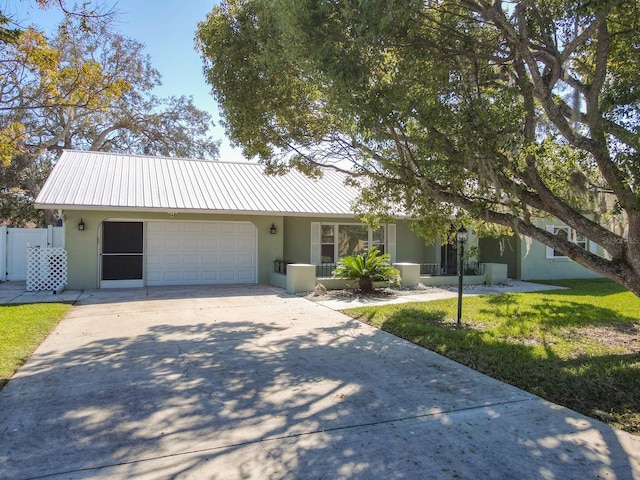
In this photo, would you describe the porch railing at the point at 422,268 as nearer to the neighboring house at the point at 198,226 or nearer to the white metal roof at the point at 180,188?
the neighboring house at the point at 198,226

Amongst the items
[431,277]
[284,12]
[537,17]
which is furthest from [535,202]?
[431,277]

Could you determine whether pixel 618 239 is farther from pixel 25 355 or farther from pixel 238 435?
pixel 25 355

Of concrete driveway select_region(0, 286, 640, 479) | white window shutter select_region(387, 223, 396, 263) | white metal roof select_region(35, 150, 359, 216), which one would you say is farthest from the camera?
white window shutter select_region(387, 223, 396, 263)

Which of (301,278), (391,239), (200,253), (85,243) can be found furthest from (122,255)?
(391,239)

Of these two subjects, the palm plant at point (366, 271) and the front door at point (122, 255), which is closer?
the palm plant at point (366, 271)

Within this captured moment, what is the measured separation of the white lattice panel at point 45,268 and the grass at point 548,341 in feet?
26.5

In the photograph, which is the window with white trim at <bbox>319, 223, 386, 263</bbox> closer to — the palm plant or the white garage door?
the white garage door

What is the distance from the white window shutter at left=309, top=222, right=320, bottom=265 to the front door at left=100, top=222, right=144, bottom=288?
5.43 m

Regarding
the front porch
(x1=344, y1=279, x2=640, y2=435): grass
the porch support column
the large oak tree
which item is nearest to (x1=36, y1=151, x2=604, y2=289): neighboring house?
the front porch

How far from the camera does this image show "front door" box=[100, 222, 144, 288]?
13.2 metres

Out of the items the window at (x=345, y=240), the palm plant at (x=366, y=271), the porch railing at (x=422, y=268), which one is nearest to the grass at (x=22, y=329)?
the porch railing at (x=422, y=268)

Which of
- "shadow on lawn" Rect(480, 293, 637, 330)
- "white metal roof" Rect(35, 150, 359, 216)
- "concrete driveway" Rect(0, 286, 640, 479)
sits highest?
"white metal roof" Rect(35, 150, 359, 216)

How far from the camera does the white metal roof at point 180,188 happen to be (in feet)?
39.8

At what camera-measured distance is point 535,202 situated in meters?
Answer: 6.04
